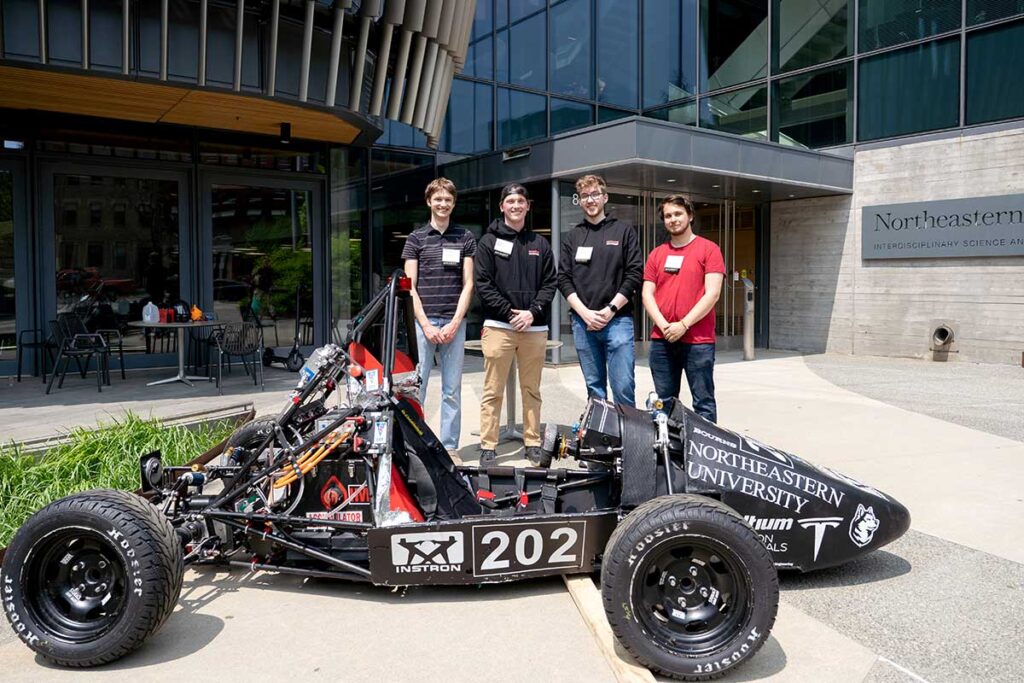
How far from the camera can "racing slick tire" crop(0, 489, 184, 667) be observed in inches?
105

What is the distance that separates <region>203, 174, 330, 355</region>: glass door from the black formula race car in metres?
7.86

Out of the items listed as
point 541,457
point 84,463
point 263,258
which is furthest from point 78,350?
point 541,457

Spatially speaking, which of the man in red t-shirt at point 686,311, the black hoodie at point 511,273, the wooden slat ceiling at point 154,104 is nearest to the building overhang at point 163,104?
the wooden slat ceiling at point 154,104

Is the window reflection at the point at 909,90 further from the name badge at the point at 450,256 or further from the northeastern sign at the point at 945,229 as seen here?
the name badge at the point at 450,256

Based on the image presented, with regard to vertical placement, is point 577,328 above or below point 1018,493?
above

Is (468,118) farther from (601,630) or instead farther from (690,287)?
(601,630)

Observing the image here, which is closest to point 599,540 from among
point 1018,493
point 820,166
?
point 1018,493

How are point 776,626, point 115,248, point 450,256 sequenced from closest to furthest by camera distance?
point 776,626
point 450,256
point 115,248

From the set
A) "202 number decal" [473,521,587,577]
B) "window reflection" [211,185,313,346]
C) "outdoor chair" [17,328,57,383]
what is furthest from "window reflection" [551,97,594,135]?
"202 number decal" [473,521,587,577]

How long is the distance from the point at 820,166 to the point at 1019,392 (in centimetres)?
558

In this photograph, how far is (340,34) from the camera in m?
7.91

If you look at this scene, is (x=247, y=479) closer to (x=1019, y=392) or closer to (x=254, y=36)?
(x=254, y=36)

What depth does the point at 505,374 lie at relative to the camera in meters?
5.62

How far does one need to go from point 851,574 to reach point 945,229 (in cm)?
1108
